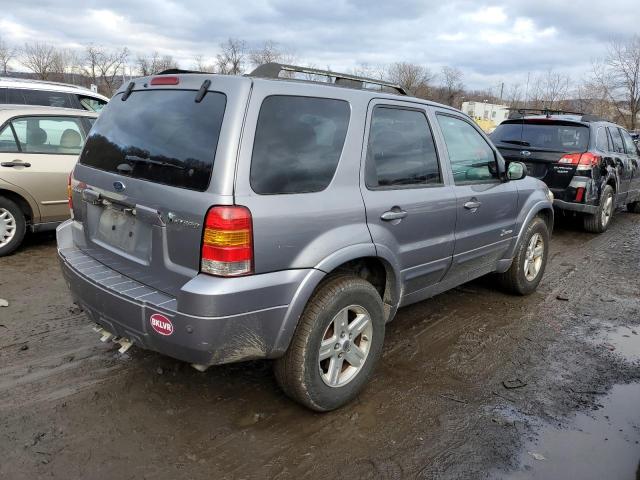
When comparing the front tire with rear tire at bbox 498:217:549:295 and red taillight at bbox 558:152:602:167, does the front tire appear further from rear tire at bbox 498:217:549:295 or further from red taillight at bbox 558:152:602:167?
red taillight at bbox 558:152:602:167

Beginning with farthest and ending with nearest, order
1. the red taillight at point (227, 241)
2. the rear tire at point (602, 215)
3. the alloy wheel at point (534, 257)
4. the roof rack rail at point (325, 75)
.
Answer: the rear tire at point (602, 215)
the alloy wheel at point (534, 257)
the roof rack rail at point (325, 75)
the red taillight at point (227, 241)

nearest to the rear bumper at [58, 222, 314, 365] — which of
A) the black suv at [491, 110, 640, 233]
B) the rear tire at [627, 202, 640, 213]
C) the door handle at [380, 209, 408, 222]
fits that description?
the door handle at [380, 209, 408, 222]

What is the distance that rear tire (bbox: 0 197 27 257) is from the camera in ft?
18.1

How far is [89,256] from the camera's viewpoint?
3.04 meters

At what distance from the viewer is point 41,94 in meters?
9.98

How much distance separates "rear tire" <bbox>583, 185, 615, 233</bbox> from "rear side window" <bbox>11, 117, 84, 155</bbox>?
25.6ft

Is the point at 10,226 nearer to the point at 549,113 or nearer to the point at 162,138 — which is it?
the point at 162,138

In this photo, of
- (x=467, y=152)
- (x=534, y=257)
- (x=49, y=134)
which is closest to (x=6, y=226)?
(x=49, y=134)

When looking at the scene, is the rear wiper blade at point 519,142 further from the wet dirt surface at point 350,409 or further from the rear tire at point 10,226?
the rear tire at point 10,226

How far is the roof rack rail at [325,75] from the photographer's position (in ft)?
9.34

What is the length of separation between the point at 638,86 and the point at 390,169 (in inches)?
1463

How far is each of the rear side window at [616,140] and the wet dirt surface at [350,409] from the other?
522 centimetres

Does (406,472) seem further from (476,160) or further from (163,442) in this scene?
(476,160)

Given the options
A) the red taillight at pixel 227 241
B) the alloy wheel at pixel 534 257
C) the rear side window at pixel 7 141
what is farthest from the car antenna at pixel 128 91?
the alloy wheel at pixel 534 257
